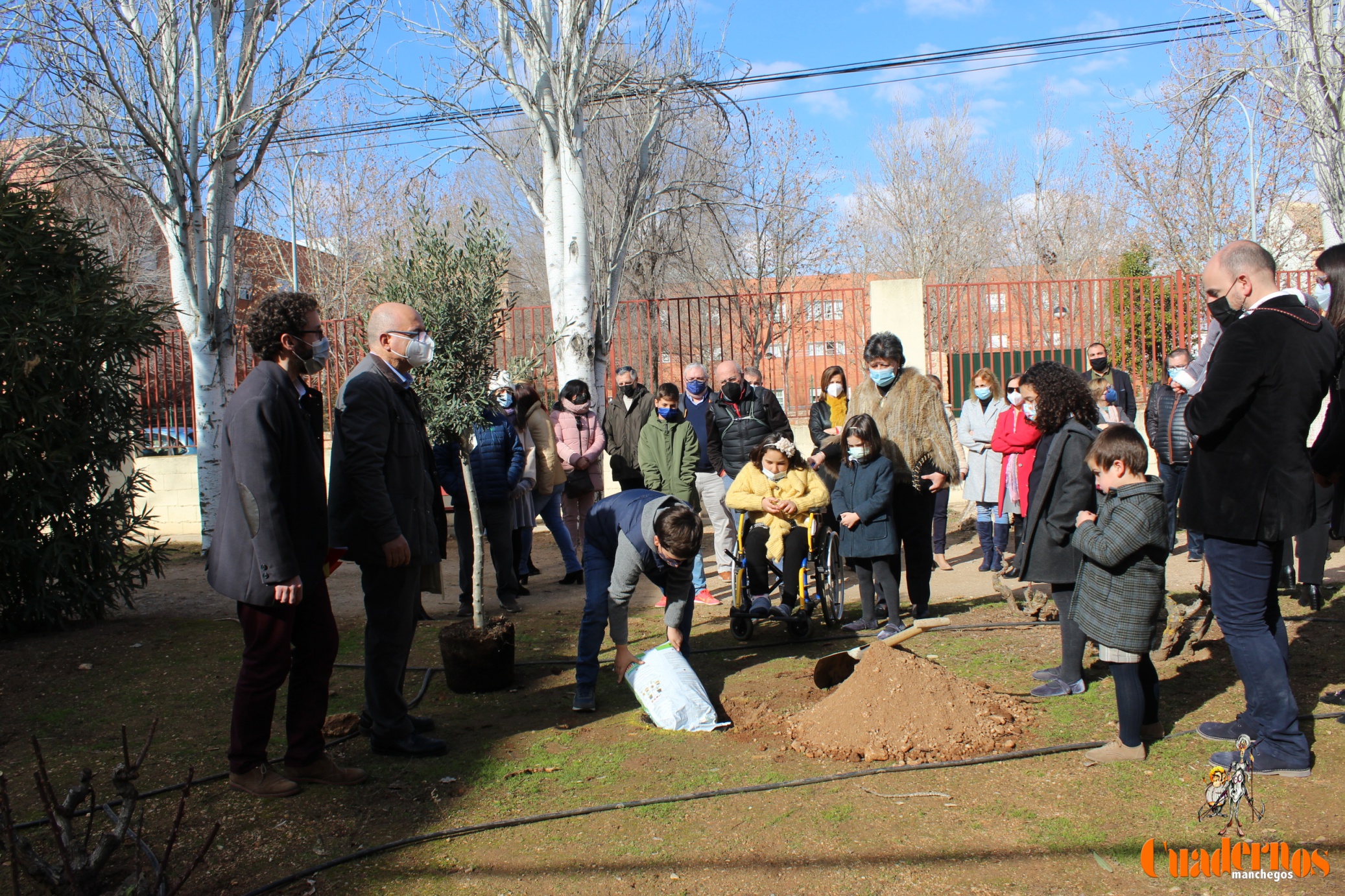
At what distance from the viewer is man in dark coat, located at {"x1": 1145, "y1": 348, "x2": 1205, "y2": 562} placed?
8.38m

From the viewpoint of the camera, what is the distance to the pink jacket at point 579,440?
8.84 metres

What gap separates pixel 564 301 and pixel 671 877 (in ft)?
27.8

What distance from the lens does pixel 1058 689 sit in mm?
4961

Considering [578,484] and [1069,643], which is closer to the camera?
[1069,643]

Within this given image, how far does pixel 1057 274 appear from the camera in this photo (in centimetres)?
3609

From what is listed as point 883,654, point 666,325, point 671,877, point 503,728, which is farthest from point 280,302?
point 666,325

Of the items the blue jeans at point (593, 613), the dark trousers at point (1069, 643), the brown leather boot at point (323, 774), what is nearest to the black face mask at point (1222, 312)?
the dark trousers at point (1069, 643)

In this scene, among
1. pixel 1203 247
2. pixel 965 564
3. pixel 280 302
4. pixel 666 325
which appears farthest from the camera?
pixel 1203 247

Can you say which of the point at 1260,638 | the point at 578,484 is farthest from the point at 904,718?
the point at 578,484

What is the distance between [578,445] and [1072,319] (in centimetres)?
740

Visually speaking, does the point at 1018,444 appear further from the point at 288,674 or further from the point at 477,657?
the point at 288,674

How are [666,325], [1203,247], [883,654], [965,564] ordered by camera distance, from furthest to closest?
1. [1203,247]
2. [666,325]
3. [965,564]
4. [883,654]

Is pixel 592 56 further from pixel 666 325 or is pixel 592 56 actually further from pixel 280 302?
pixel 280 302

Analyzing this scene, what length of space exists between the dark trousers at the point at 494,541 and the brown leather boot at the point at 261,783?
3.71 m
